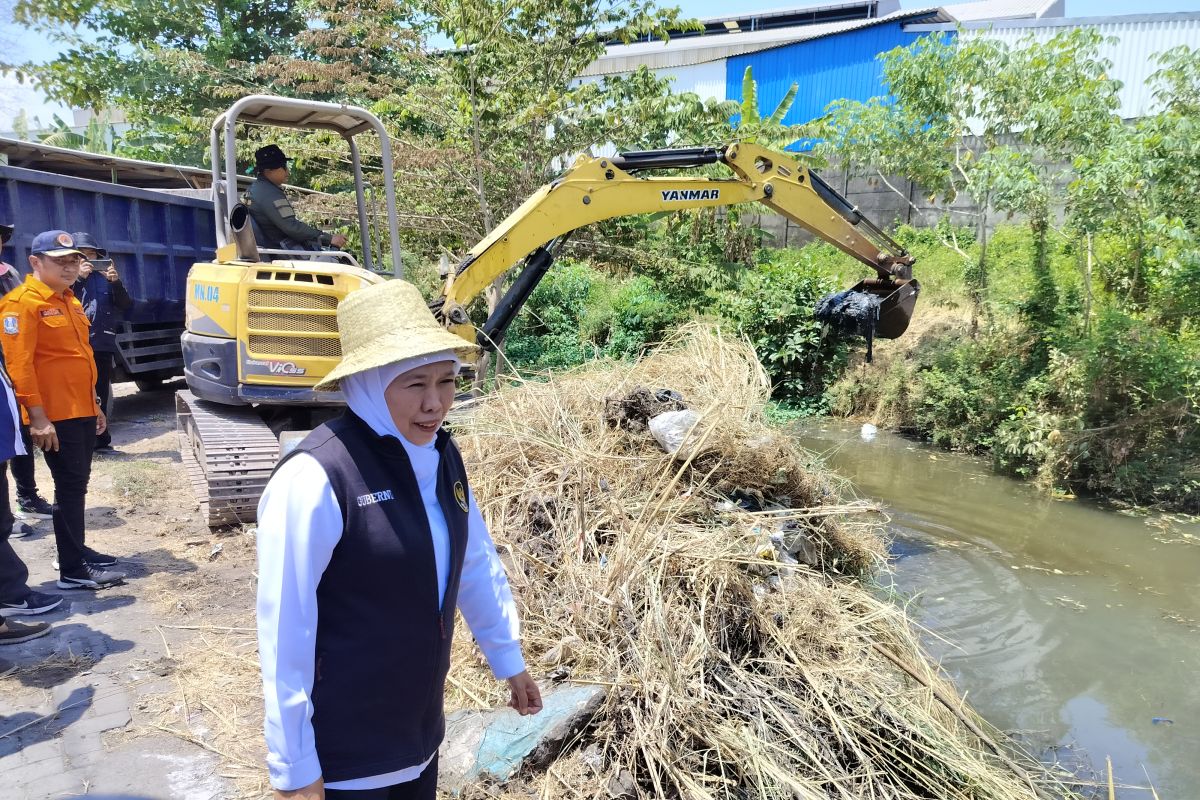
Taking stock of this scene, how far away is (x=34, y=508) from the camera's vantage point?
18.1 ft

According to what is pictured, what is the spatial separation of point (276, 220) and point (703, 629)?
4430mm

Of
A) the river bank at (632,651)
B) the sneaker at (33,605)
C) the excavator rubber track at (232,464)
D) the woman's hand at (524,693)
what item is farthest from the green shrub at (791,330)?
the woman's hand at (524,693)

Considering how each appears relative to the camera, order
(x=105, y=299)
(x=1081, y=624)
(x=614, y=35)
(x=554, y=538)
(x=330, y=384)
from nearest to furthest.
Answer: (x=330, y=384) → (x=554, y=538) → (x=1081, y=624) → (x=105, y=299) → (x=614, y=35)

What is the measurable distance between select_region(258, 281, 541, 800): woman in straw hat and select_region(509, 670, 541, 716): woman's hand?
238 mm

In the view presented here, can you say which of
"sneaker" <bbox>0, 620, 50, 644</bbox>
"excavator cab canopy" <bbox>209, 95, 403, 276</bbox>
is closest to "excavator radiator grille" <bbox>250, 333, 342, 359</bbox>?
"excavator cab canopy" <bbox>209, 95, 403, 276</bbox>

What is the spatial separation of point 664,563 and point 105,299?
18.5 feet

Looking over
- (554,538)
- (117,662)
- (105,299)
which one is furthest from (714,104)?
(117,662)

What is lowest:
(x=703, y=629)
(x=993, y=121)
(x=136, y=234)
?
(x=703, y=629)

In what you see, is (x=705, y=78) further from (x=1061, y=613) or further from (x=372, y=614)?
(x=372, y=614)

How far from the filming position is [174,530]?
5.47 meters

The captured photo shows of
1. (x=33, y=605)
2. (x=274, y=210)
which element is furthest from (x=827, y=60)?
(x=33, y=605)

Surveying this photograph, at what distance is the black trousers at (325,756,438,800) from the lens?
171 cm

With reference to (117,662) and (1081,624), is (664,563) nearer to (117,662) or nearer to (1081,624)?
(117,662)

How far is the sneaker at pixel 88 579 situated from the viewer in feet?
14.4
